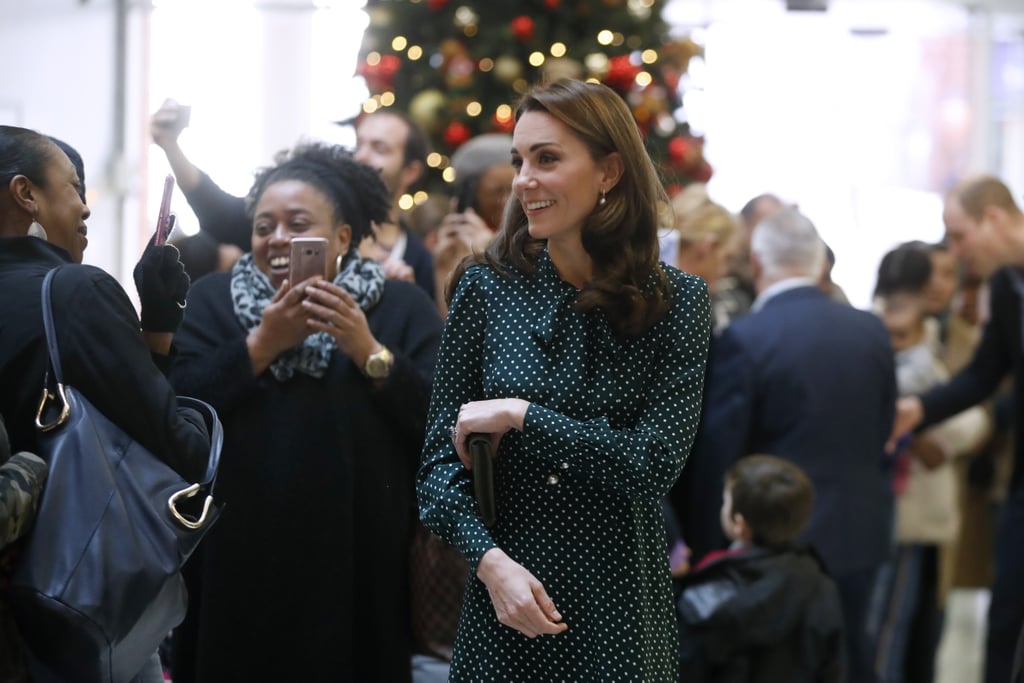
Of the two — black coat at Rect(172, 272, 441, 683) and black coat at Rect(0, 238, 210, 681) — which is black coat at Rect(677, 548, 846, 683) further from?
black coat at Rect(0, 238, 210, 681)

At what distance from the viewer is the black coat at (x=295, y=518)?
2.85 m

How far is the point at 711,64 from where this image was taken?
10.0m

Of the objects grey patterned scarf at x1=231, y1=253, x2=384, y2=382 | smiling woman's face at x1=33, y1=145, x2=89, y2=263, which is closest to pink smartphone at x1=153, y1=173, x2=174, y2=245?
smiling woman's face at x1=33, y1=145, x2=89, y2=263

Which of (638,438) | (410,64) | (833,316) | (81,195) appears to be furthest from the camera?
(410,64)

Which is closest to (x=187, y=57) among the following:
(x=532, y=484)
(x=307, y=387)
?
(x=307, y=387)

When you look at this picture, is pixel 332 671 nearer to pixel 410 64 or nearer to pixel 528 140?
pixel 528 140

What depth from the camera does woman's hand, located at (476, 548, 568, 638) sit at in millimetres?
2057

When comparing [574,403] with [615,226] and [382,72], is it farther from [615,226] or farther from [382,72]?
[382,72]

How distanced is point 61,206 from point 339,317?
64cm

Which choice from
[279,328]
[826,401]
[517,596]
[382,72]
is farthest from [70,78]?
[517,596]

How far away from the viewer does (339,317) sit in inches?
110

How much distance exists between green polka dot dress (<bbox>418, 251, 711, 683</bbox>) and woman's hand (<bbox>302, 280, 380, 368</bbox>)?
61 cm

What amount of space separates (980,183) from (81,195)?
332 centimetres

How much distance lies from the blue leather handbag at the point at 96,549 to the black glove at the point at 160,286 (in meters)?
0.24
